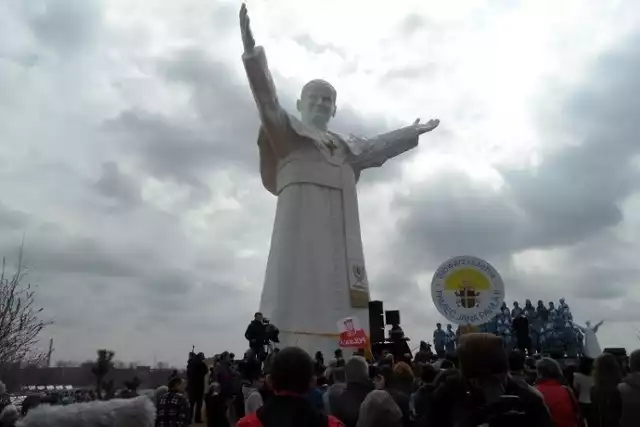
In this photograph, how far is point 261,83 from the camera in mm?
19875

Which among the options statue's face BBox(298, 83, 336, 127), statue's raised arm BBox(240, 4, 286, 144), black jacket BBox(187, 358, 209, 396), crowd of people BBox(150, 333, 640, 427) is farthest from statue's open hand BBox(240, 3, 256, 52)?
crowd of people BBox(150, 333, 640, 427)

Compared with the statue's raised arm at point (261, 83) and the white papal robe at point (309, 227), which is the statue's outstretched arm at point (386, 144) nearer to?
the white papal robe at point (309, 227)

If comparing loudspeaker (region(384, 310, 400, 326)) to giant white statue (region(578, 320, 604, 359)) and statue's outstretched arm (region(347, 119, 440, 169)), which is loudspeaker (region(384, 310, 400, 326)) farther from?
statue's outstretched arm (region(347, 119, 440, 169))

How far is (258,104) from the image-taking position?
20.9 meters

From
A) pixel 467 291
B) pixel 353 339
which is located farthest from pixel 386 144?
pixel 467 291

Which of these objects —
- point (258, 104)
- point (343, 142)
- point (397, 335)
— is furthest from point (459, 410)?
point (343, 142)

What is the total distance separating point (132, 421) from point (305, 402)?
1055 mm

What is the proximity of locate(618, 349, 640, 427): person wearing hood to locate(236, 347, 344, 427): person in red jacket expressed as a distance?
10.6ft

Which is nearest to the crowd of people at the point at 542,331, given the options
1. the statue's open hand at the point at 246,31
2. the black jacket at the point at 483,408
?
the statue's open hand at the point at 246,31

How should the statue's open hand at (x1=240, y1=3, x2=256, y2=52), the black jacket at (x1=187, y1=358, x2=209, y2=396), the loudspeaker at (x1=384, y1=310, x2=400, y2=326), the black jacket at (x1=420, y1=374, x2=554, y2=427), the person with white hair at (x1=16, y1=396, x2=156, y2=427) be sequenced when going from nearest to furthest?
the person with white hair at (x1=16, y1=396, x2=156, y2=427)
the black jacket at (x1=420, y1=374, x2=554, y2=427)
the black jacket at (x1=187, y1=358, x2=209, y2=396)
the loudspeaker at (x1=384, y1=310, x2=400, y2=326)
the statue's open hand at (x1=240, y1=3, x2=256, y2=52)

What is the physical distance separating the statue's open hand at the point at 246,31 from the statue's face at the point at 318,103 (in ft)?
19.0

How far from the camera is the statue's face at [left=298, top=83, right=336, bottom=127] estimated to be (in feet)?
78.8

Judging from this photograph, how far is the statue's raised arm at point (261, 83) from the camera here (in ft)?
59.5

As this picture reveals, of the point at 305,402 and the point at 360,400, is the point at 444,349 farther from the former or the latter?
the point at 305,402
